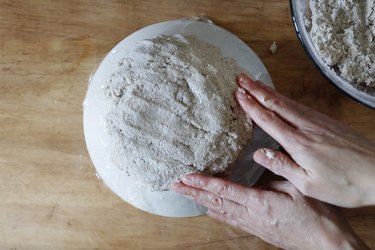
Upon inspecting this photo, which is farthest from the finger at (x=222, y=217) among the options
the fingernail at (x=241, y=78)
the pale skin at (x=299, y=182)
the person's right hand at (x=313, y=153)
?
the fingernail at (x=241, y=78)

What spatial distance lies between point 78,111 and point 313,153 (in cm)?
51

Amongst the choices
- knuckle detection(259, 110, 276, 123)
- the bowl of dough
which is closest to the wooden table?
the bowl of dough

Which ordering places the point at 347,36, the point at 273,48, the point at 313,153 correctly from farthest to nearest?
the point at 273,48
the point at 347,36
the point at 313,153

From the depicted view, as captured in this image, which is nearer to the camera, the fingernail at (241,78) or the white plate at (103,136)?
the fingernail at (241,78)

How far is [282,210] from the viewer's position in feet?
2.87

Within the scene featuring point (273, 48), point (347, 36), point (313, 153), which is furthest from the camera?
point (273, 48)

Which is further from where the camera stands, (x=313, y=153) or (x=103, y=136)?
(x=103, y=136)

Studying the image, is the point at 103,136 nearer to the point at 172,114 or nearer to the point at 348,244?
the point at 172,114

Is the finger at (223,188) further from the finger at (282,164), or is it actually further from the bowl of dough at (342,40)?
the bowl of dough at (342,40)

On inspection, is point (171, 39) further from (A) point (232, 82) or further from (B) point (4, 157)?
(B) point (4, 157)

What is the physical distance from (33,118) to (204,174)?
413 millimetres

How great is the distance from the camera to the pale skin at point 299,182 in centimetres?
83

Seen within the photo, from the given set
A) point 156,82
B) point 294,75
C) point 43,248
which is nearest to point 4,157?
point 43,248

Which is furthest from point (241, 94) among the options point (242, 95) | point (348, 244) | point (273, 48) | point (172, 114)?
point (348, 244)
